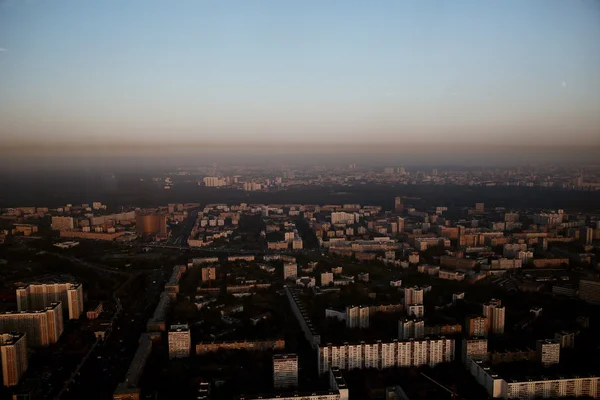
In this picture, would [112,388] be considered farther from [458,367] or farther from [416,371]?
[458,367]

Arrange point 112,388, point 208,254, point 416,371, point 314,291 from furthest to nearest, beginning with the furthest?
1. point 208,254
2. point 314,291
3. point 416,371
4. point 112,388

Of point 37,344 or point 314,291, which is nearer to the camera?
point 37,344

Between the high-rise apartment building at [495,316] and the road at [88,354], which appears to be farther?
the high-rise apartment building at [495,316]

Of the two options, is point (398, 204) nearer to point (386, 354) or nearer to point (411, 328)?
point (411, 328)

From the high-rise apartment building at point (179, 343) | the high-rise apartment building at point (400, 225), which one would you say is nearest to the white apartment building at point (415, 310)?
the high-rise apartment building at point (179, 343)

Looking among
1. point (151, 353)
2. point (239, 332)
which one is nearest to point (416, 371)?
point (239, 332)

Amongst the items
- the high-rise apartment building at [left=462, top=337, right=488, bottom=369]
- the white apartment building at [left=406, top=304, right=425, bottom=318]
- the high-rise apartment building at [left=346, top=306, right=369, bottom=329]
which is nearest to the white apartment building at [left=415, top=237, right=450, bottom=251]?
the white apartment building at [left=406, top=304, right=425, bottom=318]

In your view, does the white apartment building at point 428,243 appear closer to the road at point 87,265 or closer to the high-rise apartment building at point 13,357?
the road at point 87,265

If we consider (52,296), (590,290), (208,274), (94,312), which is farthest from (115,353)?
(590,290)
